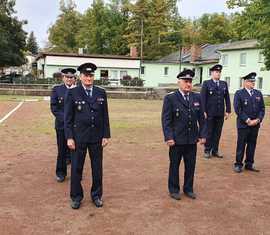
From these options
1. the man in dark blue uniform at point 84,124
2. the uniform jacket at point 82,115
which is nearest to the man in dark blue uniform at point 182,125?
the man in dark blue uniform at point 84,124

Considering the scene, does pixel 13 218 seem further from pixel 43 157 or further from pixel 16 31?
pixel 16 31

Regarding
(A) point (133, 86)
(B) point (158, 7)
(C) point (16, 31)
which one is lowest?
(A) point (133, 86)

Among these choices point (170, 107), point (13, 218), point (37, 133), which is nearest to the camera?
point (13, 218)

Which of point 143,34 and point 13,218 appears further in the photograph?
point 143,34

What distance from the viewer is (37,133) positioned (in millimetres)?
13180

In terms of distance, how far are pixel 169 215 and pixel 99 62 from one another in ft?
164

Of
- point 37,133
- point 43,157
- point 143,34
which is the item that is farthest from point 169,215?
point 143,34

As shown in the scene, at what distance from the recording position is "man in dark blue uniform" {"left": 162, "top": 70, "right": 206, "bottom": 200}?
6.25 m

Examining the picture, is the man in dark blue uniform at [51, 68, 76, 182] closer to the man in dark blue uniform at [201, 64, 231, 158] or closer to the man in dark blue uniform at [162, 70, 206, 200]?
the man in dark blue uniform at [162, 70, 206, 200]

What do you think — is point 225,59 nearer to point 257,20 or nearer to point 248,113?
point 257,20

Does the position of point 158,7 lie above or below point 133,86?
above

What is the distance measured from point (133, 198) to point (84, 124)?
1.36 metres

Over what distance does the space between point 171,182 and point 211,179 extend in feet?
4.46

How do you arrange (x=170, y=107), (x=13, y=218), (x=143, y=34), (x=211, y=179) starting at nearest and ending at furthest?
(x=13, y=218) < (x=170, y=107) < (x=211, y=179) < (x=143, y=34)
